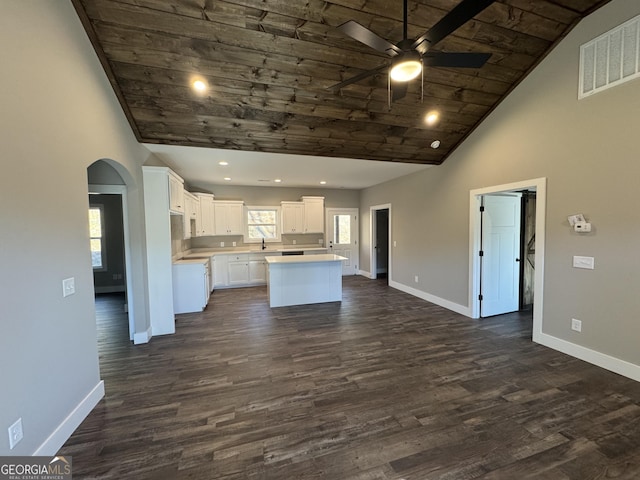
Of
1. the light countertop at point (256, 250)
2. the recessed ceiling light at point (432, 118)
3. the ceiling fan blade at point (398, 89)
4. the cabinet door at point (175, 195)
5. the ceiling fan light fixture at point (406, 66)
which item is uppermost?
the recessed ceiling light at point (432, 118)

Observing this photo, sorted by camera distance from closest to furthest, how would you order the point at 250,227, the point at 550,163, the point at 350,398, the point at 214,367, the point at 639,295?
1. the point at 350,398
2. the point at 639,295
3. the point at 214,367
4. the point at 550,163
5. the point at 250,227

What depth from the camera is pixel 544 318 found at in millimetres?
3336

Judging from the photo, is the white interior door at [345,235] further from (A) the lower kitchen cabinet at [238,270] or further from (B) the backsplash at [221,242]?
(A) the lower kitchen cabinet at [238,270]

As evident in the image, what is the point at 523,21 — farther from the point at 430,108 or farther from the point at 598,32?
the point at 430,108

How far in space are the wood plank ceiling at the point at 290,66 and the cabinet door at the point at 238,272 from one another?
139 inches

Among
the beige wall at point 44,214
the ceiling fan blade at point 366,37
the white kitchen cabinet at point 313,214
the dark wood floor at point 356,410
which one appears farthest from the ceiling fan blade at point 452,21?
the white kitchen cabinet at point 313,214

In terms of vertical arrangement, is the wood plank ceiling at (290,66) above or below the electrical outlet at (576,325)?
above

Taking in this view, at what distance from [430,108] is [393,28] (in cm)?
139

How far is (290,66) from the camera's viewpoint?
2.88 m

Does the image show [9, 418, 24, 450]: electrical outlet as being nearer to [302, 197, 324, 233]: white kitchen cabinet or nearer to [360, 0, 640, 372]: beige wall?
[360, 0, 640, 372]: beige wall

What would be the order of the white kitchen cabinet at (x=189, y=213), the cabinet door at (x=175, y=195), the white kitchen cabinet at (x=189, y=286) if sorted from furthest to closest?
the white kitchen cabinet at (x=189, y=213)
the white kitchen cabinet at (x=189, y=286)
the cabinet door at (x=175, y=195)

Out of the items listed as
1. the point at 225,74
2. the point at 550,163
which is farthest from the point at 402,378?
the point at 225,74

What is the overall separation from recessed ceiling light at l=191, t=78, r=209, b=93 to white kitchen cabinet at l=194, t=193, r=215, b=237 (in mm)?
3871

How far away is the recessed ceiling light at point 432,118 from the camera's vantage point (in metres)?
3.80
